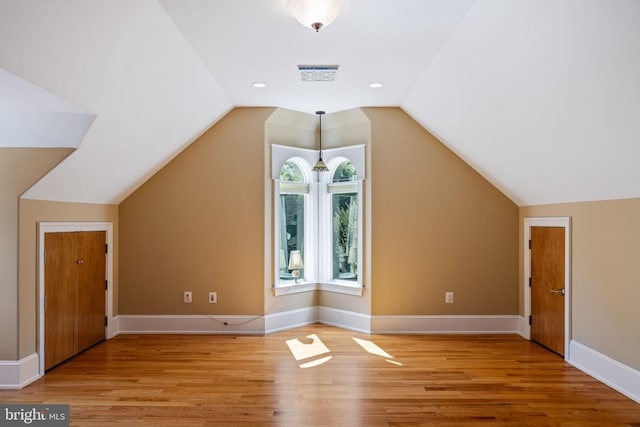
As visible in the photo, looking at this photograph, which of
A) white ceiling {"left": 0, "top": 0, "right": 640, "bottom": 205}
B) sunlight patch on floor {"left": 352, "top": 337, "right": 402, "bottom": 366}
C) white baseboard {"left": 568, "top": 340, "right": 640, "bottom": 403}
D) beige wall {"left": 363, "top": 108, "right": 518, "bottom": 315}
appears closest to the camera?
white ceiling {"left": 0, "top": 0, "right": 640, "bottom": 205}

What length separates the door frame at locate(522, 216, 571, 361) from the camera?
13.1 ft

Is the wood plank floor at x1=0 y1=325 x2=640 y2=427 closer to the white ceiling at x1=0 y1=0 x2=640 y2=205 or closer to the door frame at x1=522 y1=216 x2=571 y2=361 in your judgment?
the door frame at x1=522 y1=216 x2=571 y2=361

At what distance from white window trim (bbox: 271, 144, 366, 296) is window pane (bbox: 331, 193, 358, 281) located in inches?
3.2

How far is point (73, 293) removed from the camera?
13.5ft

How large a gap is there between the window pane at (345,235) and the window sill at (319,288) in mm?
182

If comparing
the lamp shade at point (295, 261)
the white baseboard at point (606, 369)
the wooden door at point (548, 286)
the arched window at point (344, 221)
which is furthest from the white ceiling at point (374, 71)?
the lamp shade at point (295, 261)

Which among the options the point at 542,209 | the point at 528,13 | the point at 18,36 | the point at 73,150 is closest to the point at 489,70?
the point at 528,13

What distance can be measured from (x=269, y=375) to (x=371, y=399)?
965 mm

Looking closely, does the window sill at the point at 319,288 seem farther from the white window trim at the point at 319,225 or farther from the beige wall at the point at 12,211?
the beige wall at the point at 12,211

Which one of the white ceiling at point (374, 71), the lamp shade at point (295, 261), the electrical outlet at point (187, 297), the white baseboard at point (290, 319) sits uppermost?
the white ceiling at point (374, 71)

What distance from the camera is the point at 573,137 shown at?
9.98 ft

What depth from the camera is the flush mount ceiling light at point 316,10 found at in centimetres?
233

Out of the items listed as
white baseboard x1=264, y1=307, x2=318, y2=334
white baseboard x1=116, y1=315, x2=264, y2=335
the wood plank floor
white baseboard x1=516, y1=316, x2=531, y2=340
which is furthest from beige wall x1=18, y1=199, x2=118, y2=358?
white baseboard x1=516, y1=316, x2=531, y2=340

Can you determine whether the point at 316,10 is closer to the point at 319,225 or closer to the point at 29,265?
the point at 29,265
